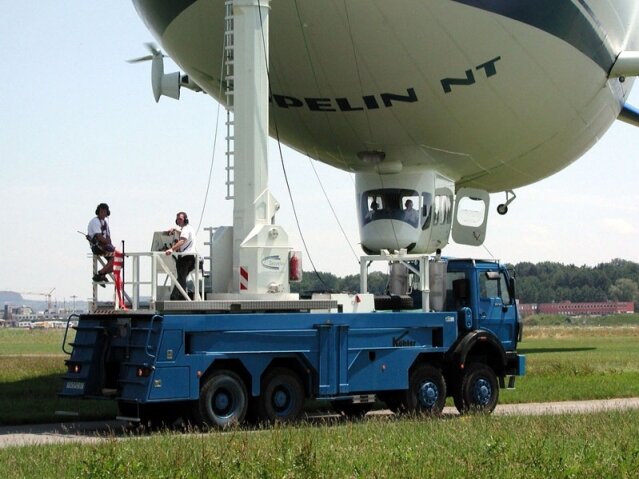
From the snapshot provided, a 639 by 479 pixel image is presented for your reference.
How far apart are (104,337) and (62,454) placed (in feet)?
14.3

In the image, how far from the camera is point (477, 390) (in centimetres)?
1864

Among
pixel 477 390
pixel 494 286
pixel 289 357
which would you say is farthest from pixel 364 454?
pixel 494 286

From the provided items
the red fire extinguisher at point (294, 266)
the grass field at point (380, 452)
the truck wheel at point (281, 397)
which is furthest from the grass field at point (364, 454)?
the red fire extinguisher at point (294, 266)

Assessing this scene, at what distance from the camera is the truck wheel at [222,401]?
15586 mm

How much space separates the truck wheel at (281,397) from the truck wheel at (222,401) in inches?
13.1

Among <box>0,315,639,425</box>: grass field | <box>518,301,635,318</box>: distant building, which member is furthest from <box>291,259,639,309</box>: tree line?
<box>0,315,639,425</box>: grass field

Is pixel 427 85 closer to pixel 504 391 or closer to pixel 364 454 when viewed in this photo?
pixel 504 391

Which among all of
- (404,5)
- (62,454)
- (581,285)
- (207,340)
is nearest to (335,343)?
(207,340)

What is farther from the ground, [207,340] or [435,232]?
[435,232]

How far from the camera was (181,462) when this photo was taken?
35.8 feet

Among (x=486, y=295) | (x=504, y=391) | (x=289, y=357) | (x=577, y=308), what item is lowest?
(x=504, y=391)

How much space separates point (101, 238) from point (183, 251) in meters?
1.27

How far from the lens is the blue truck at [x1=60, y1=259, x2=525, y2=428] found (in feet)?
50.9

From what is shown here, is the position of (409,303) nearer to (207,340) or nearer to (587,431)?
(207,340)
